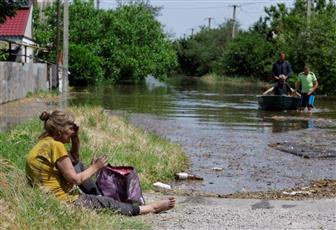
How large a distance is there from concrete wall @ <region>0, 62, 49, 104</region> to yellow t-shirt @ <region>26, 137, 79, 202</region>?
14.9 metres

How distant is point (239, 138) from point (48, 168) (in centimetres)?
1006

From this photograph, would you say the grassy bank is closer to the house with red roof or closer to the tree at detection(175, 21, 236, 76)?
Result: the house with red roof

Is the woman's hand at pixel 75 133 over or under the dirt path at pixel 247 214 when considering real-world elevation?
over

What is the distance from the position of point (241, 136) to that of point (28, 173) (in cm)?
1050

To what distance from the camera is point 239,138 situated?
1658cm

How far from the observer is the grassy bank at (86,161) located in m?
6.08

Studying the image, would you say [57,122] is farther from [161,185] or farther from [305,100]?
[305,100]

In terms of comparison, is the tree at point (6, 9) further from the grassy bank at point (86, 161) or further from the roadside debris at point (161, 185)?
the roadside debris at point (161, 185)

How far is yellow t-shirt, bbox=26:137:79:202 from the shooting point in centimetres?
692

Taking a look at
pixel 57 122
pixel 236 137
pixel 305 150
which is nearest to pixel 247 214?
pixel 57 122

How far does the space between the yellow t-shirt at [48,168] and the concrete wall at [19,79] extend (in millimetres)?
14939

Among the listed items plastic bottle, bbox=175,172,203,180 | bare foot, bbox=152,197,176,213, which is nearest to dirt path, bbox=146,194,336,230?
bare foot, bbox=152,197,176,213

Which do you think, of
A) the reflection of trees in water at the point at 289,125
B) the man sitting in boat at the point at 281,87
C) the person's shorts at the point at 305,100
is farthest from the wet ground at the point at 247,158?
the person's shorts at the point at 305,100

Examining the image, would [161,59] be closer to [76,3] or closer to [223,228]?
[76,3]
